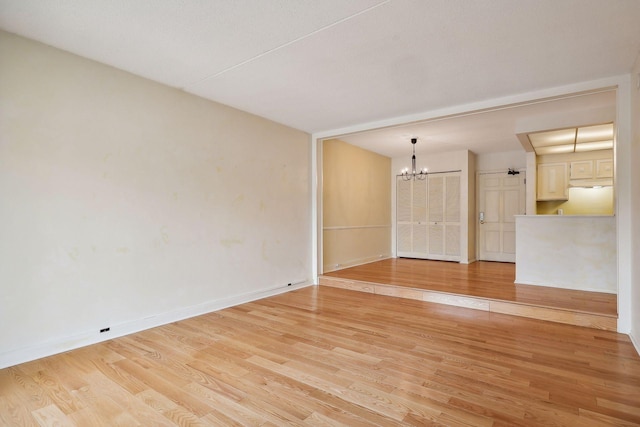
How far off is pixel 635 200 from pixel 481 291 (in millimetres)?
2019

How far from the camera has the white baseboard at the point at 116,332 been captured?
2586 millimetres

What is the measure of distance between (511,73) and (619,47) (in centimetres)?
78

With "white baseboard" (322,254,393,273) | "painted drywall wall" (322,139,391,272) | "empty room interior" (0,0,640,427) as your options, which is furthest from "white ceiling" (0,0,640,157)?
"white baseboard" (322,254,393,273)

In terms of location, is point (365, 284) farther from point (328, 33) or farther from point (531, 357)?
point (328, 33)

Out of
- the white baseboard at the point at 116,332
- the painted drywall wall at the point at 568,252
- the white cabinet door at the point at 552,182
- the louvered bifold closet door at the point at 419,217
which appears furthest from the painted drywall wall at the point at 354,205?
the white cabinet door at the point at 552,182

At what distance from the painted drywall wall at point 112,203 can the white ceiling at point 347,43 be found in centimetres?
31

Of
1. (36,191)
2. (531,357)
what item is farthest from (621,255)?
(36,191)

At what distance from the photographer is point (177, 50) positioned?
9.29 feet

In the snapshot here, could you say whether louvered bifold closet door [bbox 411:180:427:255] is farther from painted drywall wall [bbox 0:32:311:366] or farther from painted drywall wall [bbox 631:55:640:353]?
painted drywall wall [bbox 631:55:640:353]

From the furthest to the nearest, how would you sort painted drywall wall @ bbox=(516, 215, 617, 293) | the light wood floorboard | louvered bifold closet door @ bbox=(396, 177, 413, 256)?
louvered bifold closet door @ bbox=(396, 177, 413, 256) < painted drywall wall @ bbox=(516, 215, 617, 293) < the light wood floorboard

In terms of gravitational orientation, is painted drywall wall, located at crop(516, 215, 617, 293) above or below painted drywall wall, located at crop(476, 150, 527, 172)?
below

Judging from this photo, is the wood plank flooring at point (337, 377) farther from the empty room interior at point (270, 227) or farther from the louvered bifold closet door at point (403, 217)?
the louvered bifold closet door at point (403, 217)

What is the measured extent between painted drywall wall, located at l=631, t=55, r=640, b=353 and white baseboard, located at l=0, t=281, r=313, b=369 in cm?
400

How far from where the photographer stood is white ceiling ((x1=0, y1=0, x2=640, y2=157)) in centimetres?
226
